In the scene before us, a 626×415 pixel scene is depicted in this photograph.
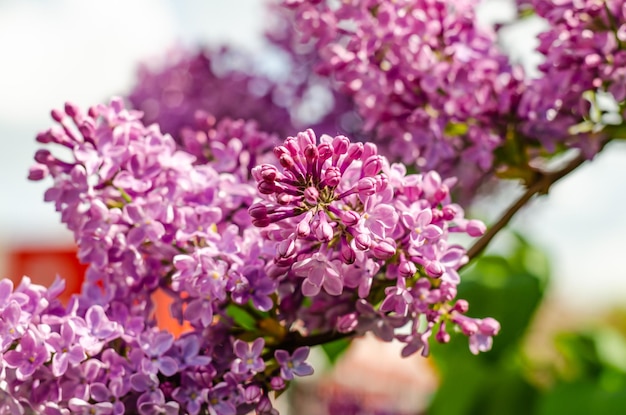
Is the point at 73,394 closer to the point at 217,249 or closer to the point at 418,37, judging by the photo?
the point at 217,249

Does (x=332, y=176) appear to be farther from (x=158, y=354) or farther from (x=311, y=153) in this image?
(x=158, y=354)

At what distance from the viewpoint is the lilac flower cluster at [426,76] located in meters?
0.45

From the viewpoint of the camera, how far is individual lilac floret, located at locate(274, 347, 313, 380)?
0.36 m

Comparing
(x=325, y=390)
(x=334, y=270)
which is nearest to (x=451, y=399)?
(x=325, y=390)

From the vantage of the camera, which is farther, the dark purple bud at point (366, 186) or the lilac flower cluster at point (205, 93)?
the lilac flower cluster at point (205, 93)

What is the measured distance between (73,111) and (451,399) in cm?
60

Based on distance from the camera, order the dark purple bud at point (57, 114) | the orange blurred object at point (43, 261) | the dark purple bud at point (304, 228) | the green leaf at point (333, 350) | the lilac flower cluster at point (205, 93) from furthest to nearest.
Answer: the orange blurred object at point (43, 261) → the lilac flower cluster at point (205, 93) → the green leaf at point (333, 350) → the dark purple bud at point (57, 114) → the dark purple bud at point (304, 228)

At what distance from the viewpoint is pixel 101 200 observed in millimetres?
379

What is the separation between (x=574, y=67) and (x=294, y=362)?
0.67 feet

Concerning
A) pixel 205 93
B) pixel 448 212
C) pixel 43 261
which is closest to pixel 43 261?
pixel 43 261

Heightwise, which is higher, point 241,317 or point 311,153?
point 311,153

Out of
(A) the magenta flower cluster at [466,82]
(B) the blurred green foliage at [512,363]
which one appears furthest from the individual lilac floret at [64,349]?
(B) the blurred green foliage at [512,363]

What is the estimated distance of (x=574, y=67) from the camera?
427 millimetres

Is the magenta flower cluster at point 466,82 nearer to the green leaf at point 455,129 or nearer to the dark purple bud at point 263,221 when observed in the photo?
the green leaf at point 455,129
